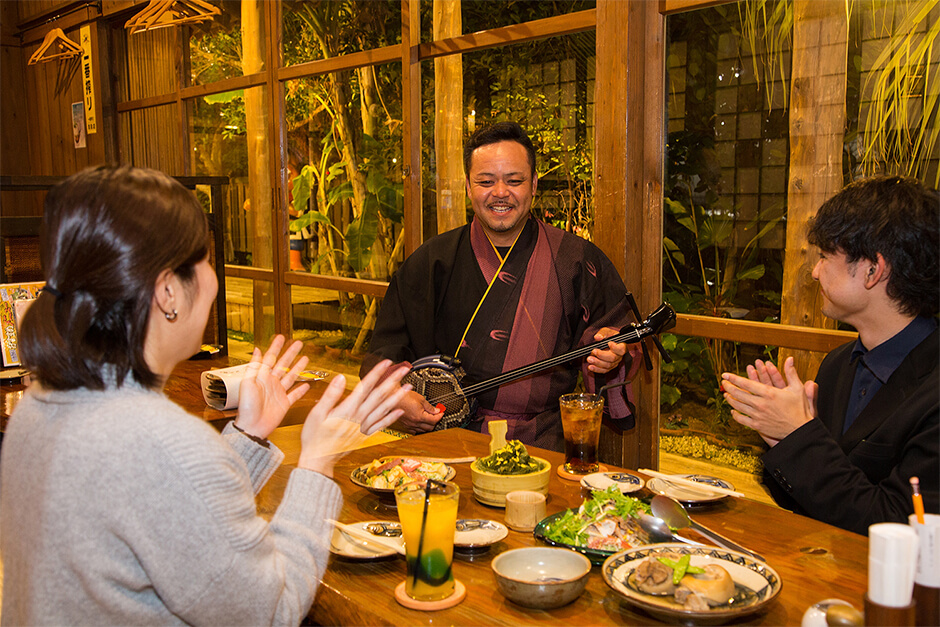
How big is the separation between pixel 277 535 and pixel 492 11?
287cm

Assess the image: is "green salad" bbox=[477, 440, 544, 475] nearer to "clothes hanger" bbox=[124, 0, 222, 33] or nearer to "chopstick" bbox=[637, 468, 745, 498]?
"chopstick" bbox=[637, 468, 745, 498]

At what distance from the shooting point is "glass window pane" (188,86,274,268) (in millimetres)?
4984

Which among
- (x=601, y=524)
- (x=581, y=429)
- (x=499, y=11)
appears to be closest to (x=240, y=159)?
(x=499, y=11)

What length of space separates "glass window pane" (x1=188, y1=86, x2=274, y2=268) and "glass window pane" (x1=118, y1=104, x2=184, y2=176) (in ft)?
1.01

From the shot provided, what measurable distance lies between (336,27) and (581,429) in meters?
3.42

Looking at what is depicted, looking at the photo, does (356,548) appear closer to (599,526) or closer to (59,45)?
(599,526)

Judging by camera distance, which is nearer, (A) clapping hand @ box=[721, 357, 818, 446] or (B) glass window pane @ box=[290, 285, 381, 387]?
(A) clapping hand @ box=[721, 357, 818, 446]

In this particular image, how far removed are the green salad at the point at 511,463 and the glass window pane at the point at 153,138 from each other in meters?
5.04

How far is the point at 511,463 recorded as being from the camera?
159cm

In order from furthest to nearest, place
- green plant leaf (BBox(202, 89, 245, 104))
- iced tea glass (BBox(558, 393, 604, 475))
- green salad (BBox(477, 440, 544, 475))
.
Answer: green plant leaf (BBox(202, 89, 245, 104)) → iced tea glass (BBox(558, 393, 604, 475)) → green salad (BBox(477, 440, 544, 475))

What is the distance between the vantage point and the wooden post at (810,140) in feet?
7.80

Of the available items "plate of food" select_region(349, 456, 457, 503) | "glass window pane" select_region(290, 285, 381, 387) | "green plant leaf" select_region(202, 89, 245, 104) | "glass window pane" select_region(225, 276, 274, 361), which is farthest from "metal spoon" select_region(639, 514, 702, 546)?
"green plant leaf" select_region(202, 89, 245, 104)

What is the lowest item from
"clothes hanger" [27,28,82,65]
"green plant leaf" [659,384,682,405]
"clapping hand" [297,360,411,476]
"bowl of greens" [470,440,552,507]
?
"green plant leaf" [659,384,682,405]

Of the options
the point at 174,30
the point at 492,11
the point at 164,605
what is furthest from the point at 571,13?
the point at 174,30
